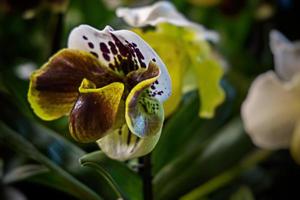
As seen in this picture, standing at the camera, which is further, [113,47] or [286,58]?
[286,58]

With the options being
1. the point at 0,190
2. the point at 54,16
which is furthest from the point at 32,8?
the point at 0,190

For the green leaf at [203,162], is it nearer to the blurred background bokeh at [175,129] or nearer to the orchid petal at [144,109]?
the blurred background bokeh at [175,129]

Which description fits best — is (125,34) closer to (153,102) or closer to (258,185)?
(153,102)

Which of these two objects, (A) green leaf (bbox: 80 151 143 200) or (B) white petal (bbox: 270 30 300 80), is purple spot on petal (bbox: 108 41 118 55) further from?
(B) white petal (bbox: 270 30 300 80)

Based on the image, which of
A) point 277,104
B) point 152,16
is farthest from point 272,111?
point 152,16

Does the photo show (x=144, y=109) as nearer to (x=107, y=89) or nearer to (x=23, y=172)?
(x=107, y=89)

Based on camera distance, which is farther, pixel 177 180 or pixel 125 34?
pixel 177 180

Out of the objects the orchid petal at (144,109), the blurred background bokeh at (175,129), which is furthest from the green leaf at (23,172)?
the orchid petal at (144,109)
